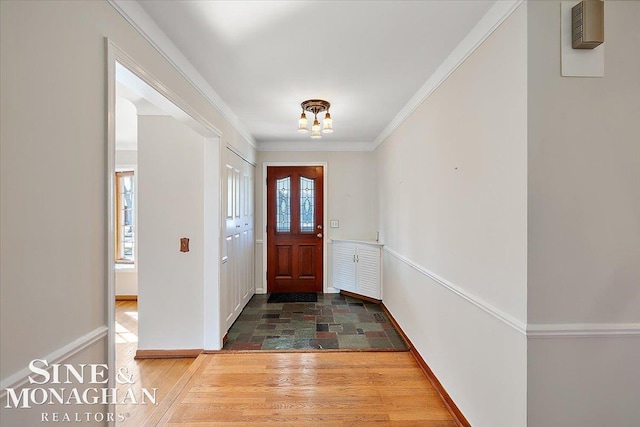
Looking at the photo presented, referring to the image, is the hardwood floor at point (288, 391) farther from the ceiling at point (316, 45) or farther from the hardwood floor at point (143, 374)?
the ceiling at point (316, 45)

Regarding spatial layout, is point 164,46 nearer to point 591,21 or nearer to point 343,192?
point 591,21

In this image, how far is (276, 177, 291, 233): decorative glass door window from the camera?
5270 mm

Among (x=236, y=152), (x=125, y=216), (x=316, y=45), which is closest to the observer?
(x=316, y=45)

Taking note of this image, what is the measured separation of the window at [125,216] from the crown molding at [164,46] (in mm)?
3229

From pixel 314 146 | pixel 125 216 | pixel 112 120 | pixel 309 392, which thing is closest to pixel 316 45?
pixel 112 120

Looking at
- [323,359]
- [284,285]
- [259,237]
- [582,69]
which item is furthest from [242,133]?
[582,69]

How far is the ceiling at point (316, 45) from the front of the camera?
170cm

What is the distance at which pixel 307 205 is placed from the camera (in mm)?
5277

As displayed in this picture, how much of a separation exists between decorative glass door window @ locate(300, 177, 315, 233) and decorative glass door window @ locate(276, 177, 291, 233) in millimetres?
213

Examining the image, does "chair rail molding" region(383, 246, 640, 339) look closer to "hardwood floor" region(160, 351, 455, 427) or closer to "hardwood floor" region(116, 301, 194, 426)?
"hardwood floor" region(160, 351, 455, 427)

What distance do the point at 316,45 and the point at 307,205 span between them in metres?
3.33

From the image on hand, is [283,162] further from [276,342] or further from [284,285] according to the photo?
[276,342]

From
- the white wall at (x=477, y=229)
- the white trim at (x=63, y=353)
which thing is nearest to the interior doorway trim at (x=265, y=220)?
the white wall at (x=477, y=229)

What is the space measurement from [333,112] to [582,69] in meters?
2.43
